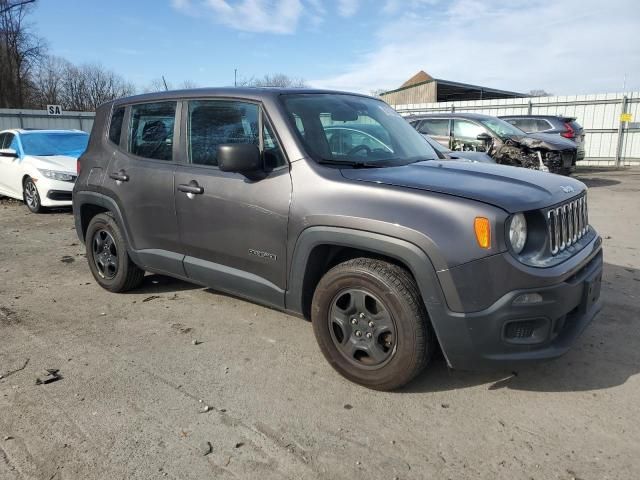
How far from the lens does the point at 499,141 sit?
11258mm

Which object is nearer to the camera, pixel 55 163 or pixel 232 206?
pixel 232 206

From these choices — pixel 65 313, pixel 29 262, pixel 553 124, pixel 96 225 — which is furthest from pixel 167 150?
pixel 553 124

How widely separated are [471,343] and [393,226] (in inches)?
29.3

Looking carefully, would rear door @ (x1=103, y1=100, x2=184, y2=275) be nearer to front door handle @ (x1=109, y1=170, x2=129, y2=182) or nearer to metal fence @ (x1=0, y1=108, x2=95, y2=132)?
front door handle @ (x1=109, y1=170, x2=129, y2=182)

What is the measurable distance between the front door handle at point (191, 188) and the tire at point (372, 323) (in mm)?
1240

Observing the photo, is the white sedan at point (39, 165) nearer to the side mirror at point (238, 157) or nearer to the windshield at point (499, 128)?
the side mirror at point (238, 157)

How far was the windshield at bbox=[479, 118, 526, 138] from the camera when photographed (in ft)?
37.8

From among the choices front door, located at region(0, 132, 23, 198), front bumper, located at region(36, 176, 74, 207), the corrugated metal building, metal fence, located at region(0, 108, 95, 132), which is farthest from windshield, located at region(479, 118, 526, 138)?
metal fence, located at region(0, 108, 95, 132)

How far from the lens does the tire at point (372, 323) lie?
282cm

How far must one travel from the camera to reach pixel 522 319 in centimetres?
264

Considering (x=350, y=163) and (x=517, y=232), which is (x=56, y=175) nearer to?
(x=350, y=163)

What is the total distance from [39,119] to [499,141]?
24.0 meters

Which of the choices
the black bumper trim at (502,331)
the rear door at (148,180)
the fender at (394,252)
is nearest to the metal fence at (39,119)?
the rear door at (148,180)

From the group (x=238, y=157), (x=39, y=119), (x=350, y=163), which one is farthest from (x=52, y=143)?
(x=39, y=119)
